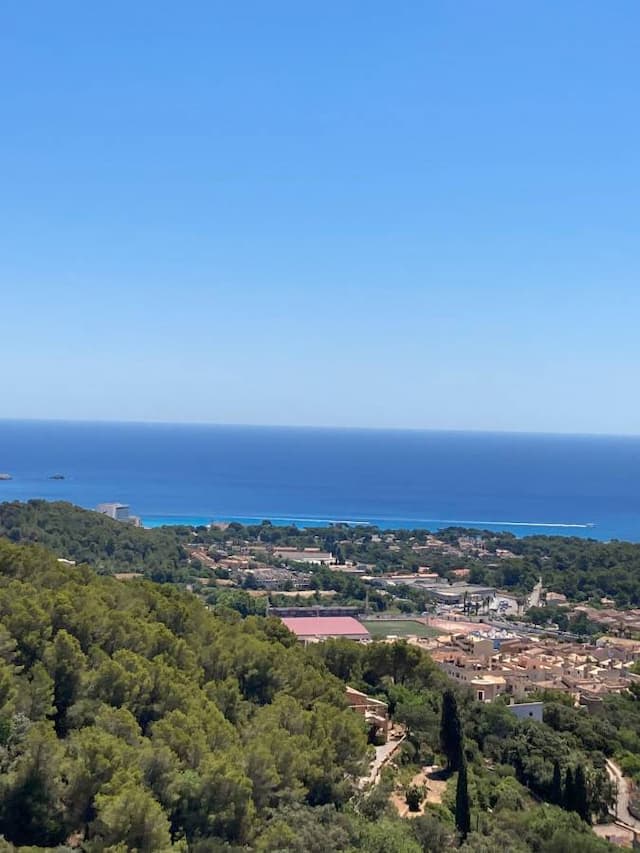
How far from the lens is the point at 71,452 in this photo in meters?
137

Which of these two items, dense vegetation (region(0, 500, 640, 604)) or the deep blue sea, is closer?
dense vegetation (region(0, 500, 640, 604))

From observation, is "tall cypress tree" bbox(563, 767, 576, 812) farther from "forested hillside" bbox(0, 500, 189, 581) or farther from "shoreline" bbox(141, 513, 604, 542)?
"shoreline" bbox(141, 513, 604, 542)

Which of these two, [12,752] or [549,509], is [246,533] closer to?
[549,509]

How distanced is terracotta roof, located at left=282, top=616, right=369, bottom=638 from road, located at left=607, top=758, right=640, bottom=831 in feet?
39.8

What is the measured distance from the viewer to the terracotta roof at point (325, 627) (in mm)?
29781

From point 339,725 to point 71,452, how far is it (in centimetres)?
12893

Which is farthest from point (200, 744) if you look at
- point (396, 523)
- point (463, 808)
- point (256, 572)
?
point (396, 523)

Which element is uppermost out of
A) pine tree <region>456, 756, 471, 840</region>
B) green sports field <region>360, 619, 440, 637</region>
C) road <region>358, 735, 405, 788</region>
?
pine tree <region>456, 756, 471, 840</region>

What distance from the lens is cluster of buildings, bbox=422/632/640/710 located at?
922 inches

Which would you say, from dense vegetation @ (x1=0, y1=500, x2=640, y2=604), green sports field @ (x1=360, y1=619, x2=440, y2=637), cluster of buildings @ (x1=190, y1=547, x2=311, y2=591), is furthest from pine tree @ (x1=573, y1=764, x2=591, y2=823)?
cluster of buildings @ (x1=190, y1=547, x2=311, y2=591)

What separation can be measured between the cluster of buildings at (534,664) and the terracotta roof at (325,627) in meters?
2.62

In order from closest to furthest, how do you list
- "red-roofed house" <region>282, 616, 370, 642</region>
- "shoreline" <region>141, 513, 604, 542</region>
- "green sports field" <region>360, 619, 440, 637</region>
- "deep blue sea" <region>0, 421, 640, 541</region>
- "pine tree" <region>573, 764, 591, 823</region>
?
"pine tree" <region>573, 764, 591, 823</region>
"red-roofed house" <region>282, 616, 370, 642</region>
"green sports field" <region>360, 619, 440, 637</region>
"shoreline" <region>141, 513, 604, 542</region>
"deep blue sea" <region>0, 421, 640, 541</region>

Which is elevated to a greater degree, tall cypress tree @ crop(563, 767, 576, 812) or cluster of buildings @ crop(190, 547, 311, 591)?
tall cypress tree @ crop(563, 767, 576, 812)

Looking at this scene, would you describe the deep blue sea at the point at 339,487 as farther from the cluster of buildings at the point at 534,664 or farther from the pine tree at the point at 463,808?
the pine tree at the point at 463,808
